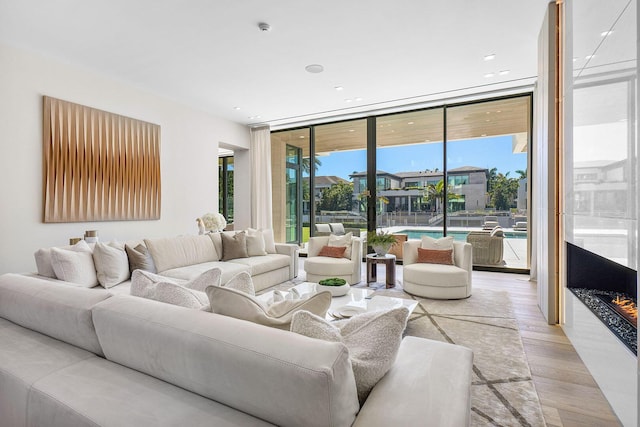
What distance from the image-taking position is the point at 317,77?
433cm

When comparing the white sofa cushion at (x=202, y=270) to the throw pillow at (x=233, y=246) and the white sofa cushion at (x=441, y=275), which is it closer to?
the throw pillow at (x=233, y=246)

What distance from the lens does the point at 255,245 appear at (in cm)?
466

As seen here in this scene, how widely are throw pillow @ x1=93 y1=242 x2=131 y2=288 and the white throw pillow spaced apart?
0.05m

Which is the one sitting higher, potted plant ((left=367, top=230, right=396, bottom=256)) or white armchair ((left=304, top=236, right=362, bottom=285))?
potted plant ((left=367, top=230, right=396, bottom=256))

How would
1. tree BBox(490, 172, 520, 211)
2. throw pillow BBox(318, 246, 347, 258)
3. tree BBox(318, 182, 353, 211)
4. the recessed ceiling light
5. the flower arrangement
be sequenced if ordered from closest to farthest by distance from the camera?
the recessed ceiling light
throw pillow BBox(318, 246, 347, 258)
the flower arrangement
tree BBox(490, 172, 520, 211)
tree BBox(318, 182, 353, 211)

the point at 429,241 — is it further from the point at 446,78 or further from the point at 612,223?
the point at 612,223

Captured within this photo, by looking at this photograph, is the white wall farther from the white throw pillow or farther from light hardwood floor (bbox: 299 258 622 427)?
light hardwood floor (bbox: 299 258 622 427)

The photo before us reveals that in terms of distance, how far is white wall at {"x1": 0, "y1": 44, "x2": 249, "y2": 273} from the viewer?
3424mm

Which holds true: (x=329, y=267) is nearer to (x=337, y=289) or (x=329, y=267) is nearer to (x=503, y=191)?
(x=337, y=289)

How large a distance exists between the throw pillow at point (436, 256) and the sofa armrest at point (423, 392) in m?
3.01

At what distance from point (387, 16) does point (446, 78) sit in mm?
1783

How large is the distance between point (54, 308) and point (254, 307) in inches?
34.6

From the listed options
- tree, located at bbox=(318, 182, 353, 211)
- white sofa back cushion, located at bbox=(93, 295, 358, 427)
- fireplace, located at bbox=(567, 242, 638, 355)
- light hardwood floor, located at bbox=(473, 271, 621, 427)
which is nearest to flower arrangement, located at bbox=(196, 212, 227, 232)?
tree, located at bbox=(318, 182, 353, 211)

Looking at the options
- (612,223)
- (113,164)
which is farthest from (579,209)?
(113,164)
